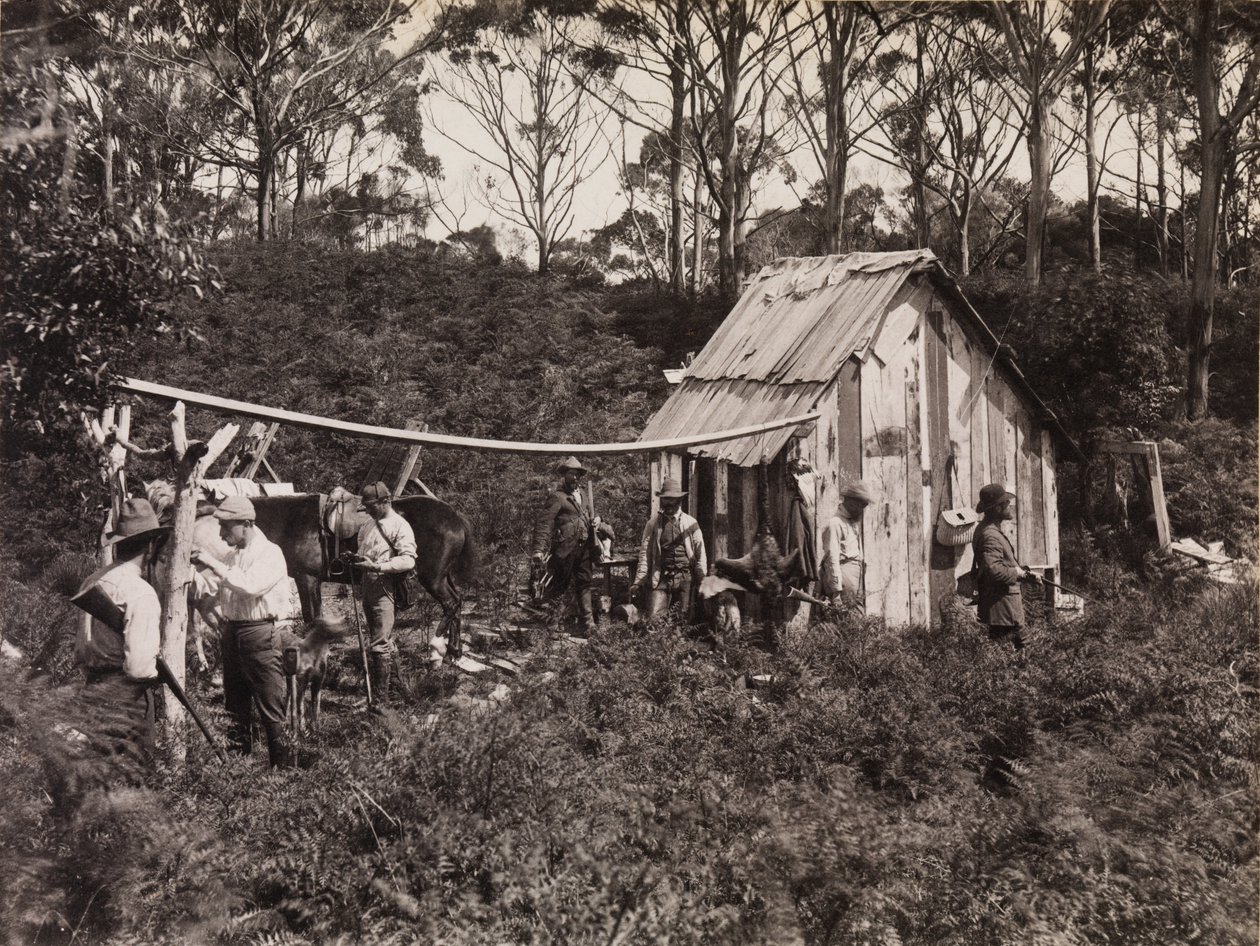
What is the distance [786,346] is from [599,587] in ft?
14.3

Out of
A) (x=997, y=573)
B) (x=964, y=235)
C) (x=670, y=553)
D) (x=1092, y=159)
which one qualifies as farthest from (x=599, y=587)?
(x=1092, y=159)

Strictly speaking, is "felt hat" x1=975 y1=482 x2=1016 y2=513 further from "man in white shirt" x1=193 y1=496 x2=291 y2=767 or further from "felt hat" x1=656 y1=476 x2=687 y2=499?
"man in white shirt" x1=193 y1=496 x2=291 y2=767

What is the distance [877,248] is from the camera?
3903 centimetres

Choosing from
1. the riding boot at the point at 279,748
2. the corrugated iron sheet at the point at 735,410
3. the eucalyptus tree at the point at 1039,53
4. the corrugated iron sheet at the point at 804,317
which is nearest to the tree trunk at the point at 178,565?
the riding boot at the point at 279,748

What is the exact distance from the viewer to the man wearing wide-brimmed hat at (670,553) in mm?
10094

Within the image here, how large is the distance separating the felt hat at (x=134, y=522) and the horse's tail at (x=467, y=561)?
3.62 metres

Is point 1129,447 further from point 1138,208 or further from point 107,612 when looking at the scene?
point 1138,208

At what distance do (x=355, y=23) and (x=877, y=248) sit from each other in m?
25.8

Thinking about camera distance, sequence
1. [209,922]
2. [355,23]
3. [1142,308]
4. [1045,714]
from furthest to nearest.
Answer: [355,23] < [1142,308] < [1045,714] < [209,922]

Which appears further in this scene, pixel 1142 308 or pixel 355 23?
pixel 355 23

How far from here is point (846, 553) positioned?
9.34 meters

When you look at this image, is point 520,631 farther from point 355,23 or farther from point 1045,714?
point 355,23

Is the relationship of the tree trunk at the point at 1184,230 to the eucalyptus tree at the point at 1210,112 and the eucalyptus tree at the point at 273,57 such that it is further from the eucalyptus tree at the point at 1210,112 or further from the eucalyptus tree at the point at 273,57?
the eucalyptus tree at the point at 273,57

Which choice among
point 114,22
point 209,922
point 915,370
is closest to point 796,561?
point 915,370
